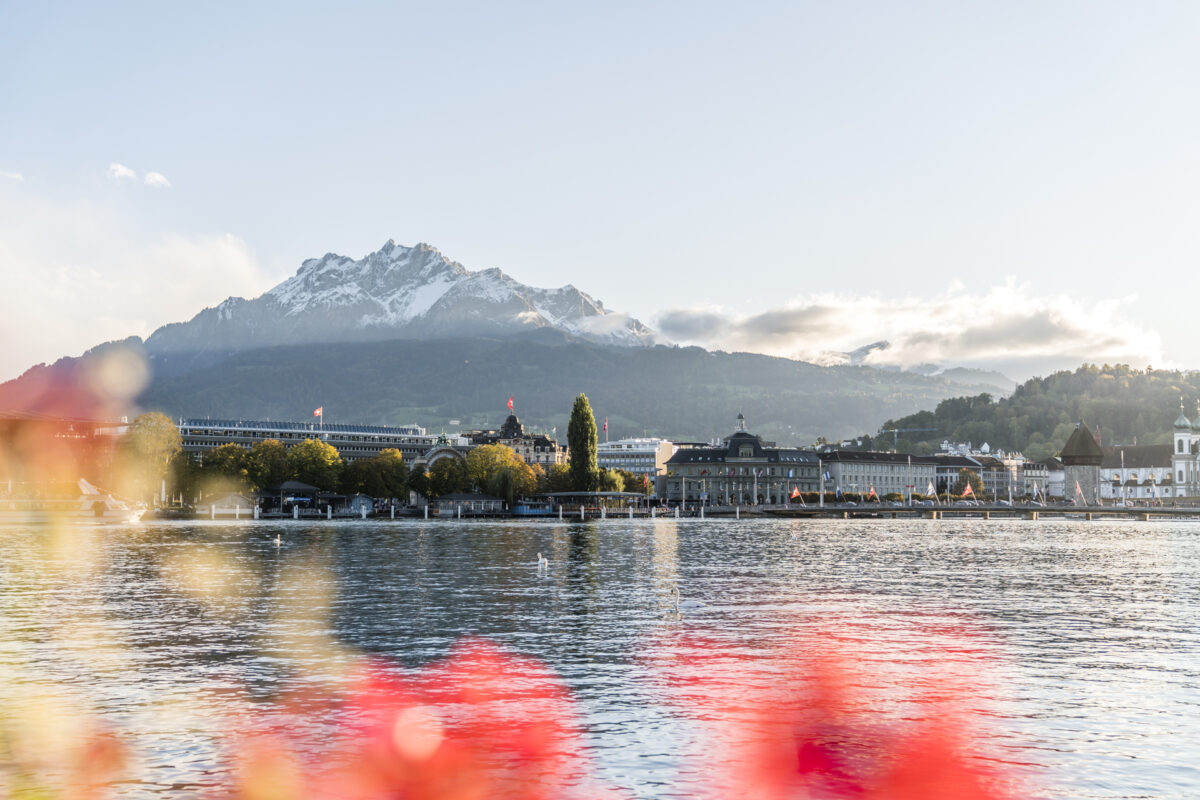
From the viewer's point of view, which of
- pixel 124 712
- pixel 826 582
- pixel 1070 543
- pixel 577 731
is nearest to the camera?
pixel 577 731

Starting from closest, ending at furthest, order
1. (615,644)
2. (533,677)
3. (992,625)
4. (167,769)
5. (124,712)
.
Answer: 1. (167,769)
2. (124,712)
3. (533,677)
4. (615,644)
5. (992,625)

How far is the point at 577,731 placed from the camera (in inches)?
997

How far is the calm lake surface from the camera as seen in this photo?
24141 millimetres

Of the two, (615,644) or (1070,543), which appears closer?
(615,644)

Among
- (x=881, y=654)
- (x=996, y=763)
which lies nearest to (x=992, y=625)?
(x=881, y=654)

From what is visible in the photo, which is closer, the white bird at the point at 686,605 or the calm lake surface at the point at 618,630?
the calm lake surface at the point at 618,630

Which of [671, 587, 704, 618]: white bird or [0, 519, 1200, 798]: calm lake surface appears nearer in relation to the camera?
[0, 519, 1200, 798]: calm lake surface

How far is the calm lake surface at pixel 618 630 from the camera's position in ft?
79.2

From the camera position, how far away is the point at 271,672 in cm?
3269

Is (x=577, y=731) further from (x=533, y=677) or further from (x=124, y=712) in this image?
(x=124, y=712)

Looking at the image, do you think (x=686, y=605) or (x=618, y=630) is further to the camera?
(x=686, y=605)

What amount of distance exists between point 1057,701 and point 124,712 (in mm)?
22234

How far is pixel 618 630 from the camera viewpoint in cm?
4294

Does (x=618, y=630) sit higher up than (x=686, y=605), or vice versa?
(x=618, y=630)
